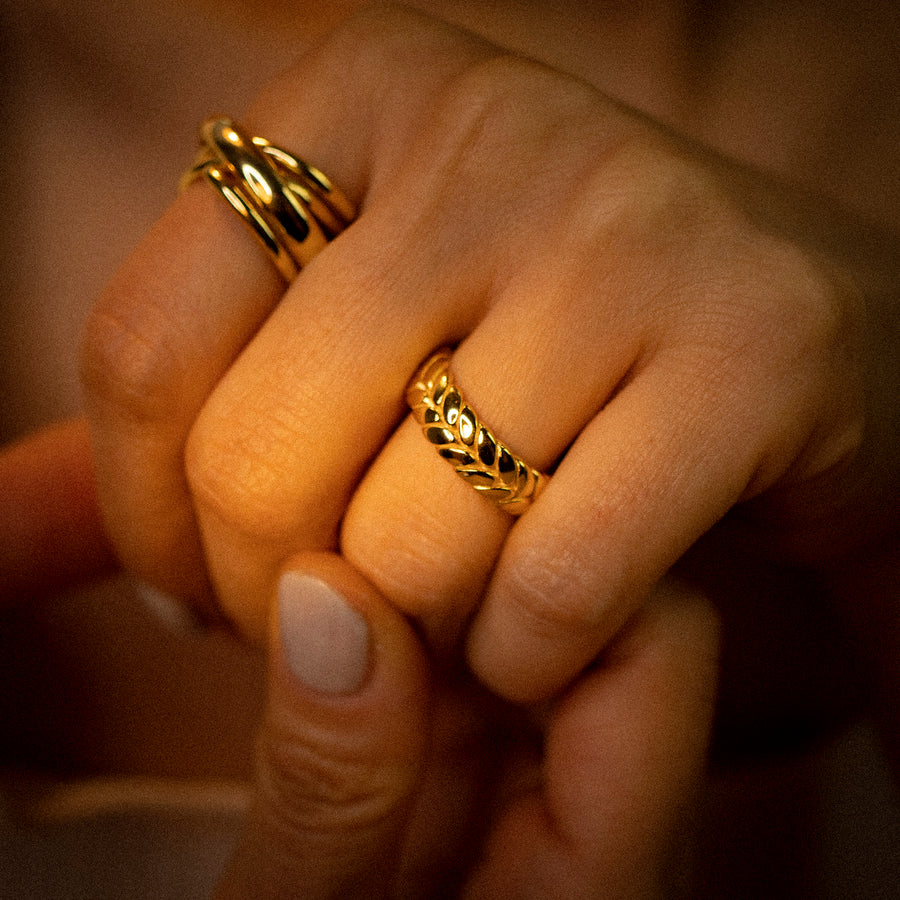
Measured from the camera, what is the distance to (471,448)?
0.52m

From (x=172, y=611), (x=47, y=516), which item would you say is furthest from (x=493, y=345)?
(x=47, y=516)

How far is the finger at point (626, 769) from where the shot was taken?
58 cm

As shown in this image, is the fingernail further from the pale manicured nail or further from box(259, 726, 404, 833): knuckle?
the pale manicured nail

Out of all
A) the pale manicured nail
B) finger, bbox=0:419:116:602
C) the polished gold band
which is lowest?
the pale manicured nail

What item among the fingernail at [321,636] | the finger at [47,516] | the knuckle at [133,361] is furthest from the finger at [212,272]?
the finger at [47,516]

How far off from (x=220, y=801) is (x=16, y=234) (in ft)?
2.90

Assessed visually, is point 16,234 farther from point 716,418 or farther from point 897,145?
point 897,145

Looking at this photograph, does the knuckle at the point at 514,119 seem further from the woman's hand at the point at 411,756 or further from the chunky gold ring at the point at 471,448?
the woman's hand at the point at 411,756

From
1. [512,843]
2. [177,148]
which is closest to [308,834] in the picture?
[512,843]

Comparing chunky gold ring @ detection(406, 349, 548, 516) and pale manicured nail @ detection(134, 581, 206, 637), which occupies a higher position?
chunky gold ring @ detection(406, 349, 548, 516)

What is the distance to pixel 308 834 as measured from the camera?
1.94 feet

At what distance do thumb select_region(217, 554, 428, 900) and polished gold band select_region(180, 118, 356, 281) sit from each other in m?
0.25

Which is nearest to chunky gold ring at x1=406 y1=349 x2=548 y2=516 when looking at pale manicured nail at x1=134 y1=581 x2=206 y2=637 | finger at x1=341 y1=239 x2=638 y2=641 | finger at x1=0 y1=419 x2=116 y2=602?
finger at x1=341 y1=239 x2=638 y2=641

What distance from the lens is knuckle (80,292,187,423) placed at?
0.56 metres
